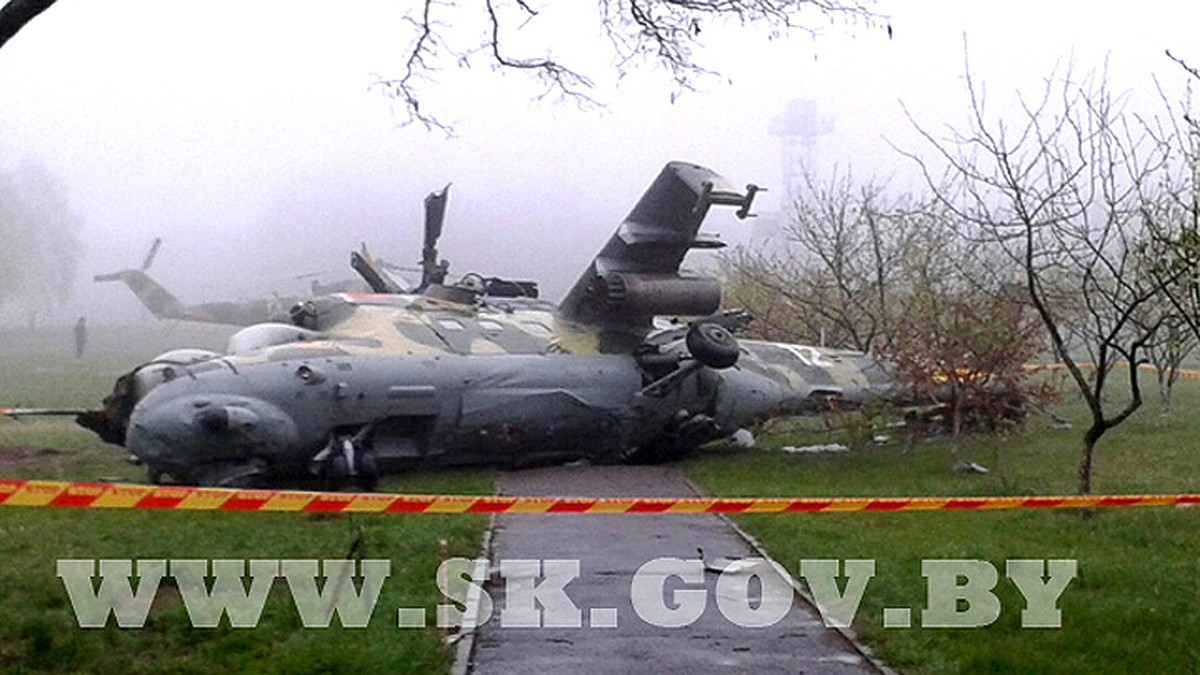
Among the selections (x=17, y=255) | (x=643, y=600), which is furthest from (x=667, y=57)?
(x=17, y=255)

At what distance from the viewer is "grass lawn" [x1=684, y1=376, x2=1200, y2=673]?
322 inches

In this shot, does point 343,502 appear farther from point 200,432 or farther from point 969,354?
point 969,354

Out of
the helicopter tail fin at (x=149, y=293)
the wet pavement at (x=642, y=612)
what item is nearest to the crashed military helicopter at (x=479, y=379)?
the wet pavement at (x=642, y=612)

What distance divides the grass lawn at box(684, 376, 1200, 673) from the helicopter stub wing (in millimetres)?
2273

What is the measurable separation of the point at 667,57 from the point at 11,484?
5379 millimetres

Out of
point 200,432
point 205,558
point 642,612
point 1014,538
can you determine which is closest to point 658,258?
point 200,432

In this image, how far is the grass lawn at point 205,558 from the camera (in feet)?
25.6

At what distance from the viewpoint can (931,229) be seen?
84.7ft

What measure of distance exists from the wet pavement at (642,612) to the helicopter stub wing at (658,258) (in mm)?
5156

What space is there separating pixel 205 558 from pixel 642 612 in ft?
12.3

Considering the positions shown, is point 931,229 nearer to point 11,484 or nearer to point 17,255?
point 11,484

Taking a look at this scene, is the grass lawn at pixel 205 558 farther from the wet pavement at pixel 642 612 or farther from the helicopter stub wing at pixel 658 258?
the helicopter stub wing at pixel 658 258

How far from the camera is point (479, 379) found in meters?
16.7

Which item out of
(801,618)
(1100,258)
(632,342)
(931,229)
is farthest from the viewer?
(931,229)
